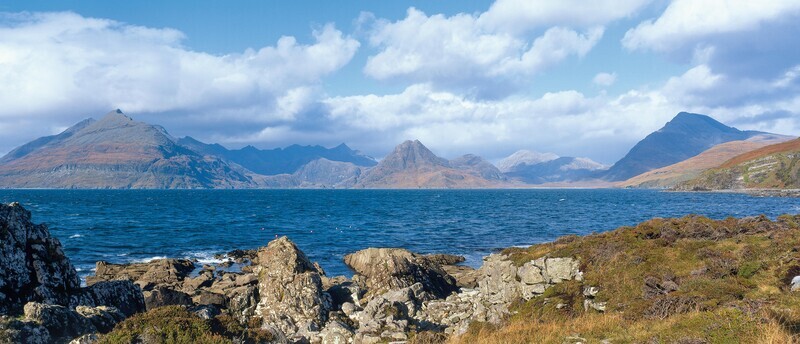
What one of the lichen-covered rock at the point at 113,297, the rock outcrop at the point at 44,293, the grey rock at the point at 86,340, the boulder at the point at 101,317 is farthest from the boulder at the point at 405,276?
the grey rock at the point at 86,340

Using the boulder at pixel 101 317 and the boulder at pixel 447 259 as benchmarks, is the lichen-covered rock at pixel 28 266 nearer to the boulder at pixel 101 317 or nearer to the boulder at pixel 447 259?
the boulder at pixel 101 317

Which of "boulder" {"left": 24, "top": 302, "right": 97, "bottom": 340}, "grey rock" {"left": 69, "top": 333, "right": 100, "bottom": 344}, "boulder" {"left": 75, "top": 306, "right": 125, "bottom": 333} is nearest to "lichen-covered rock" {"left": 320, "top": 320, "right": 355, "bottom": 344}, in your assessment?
"boulder" {"left": 75, "top": 306, "right": 125, "bottom": 333}

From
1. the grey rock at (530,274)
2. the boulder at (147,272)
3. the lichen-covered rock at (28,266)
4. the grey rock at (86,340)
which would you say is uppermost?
the lichen-covered rock at (28,266)

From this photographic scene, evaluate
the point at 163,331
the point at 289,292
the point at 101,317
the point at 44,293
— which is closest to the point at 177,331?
the point at 163,331

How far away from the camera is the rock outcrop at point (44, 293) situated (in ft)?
58.3

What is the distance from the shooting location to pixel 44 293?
2312 cm

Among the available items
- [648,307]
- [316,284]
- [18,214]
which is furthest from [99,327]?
[648,307]

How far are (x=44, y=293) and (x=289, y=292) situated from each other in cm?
1304

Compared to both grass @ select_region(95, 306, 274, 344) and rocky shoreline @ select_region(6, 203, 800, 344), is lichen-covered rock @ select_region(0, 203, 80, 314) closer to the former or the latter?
rocky shoreline @ select_region(6, 203, 800, 344)

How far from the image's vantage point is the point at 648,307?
65.2 ft

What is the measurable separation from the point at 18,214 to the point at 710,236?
4362 cm

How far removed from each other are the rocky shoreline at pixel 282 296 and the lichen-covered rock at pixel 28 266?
0.05 m

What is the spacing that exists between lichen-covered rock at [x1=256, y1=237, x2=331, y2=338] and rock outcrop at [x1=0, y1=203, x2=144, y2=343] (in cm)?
766

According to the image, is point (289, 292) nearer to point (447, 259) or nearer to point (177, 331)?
point (177, 331)
